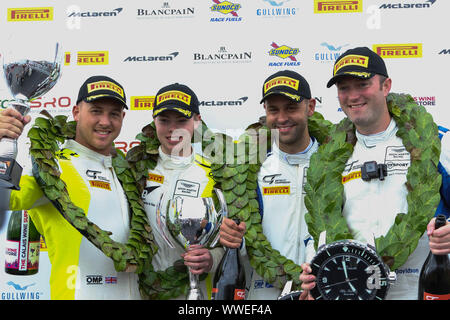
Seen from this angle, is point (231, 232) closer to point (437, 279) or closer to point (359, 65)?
point (437, 279)

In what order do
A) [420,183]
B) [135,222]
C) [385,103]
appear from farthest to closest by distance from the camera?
[135,222]
[385,103]
[420,183]

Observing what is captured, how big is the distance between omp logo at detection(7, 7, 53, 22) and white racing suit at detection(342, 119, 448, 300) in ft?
7.61

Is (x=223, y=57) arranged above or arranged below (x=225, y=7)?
below

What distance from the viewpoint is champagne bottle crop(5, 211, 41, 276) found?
3.28 m

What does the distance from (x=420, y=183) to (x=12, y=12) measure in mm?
2853

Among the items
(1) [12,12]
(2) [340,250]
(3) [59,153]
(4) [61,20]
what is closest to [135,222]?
(3) [59,153]

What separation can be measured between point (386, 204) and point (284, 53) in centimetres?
144

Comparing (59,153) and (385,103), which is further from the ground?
(385,103)

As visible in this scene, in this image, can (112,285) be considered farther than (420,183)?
Yes

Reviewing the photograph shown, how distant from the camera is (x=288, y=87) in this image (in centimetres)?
285

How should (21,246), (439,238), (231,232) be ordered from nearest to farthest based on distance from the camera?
(439,238)
(231,232)
(21,246)

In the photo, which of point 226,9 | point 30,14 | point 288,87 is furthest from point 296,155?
point 30,14

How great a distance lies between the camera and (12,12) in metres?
3.72

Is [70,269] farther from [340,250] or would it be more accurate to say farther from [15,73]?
[340,250]
